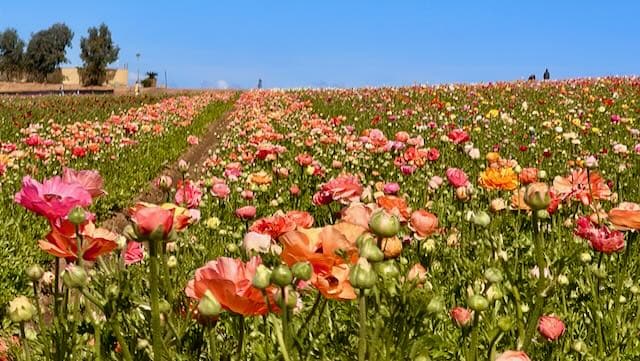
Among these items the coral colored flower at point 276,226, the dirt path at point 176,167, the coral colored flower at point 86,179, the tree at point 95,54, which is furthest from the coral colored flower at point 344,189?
the tree at point 95,54

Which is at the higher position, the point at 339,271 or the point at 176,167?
the point at 339,271

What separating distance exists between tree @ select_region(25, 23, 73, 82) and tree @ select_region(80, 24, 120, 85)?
4.99m

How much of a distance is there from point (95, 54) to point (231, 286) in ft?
247

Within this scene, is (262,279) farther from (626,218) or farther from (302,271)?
(626,218)

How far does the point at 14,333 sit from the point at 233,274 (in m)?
2.60

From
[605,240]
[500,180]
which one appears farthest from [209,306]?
[500,180]

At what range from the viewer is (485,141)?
905 cm

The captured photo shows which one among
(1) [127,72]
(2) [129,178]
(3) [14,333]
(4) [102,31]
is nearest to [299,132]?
(2) [129,178]

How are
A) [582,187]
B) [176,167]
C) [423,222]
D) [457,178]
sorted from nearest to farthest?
1. [423,222]
2. [582,187]
3. [457,178]
4. [176,167]

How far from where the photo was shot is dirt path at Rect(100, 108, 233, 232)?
7.10 meters

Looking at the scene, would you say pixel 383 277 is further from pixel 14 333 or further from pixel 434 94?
pixel 434 94

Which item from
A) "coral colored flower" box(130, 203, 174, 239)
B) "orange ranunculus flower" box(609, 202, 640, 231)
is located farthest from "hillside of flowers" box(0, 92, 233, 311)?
A: "orange ranunculus flower" box(609, 202, 640, 231)

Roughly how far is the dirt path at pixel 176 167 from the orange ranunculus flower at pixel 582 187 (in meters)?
3.82

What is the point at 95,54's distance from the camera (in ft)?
236
